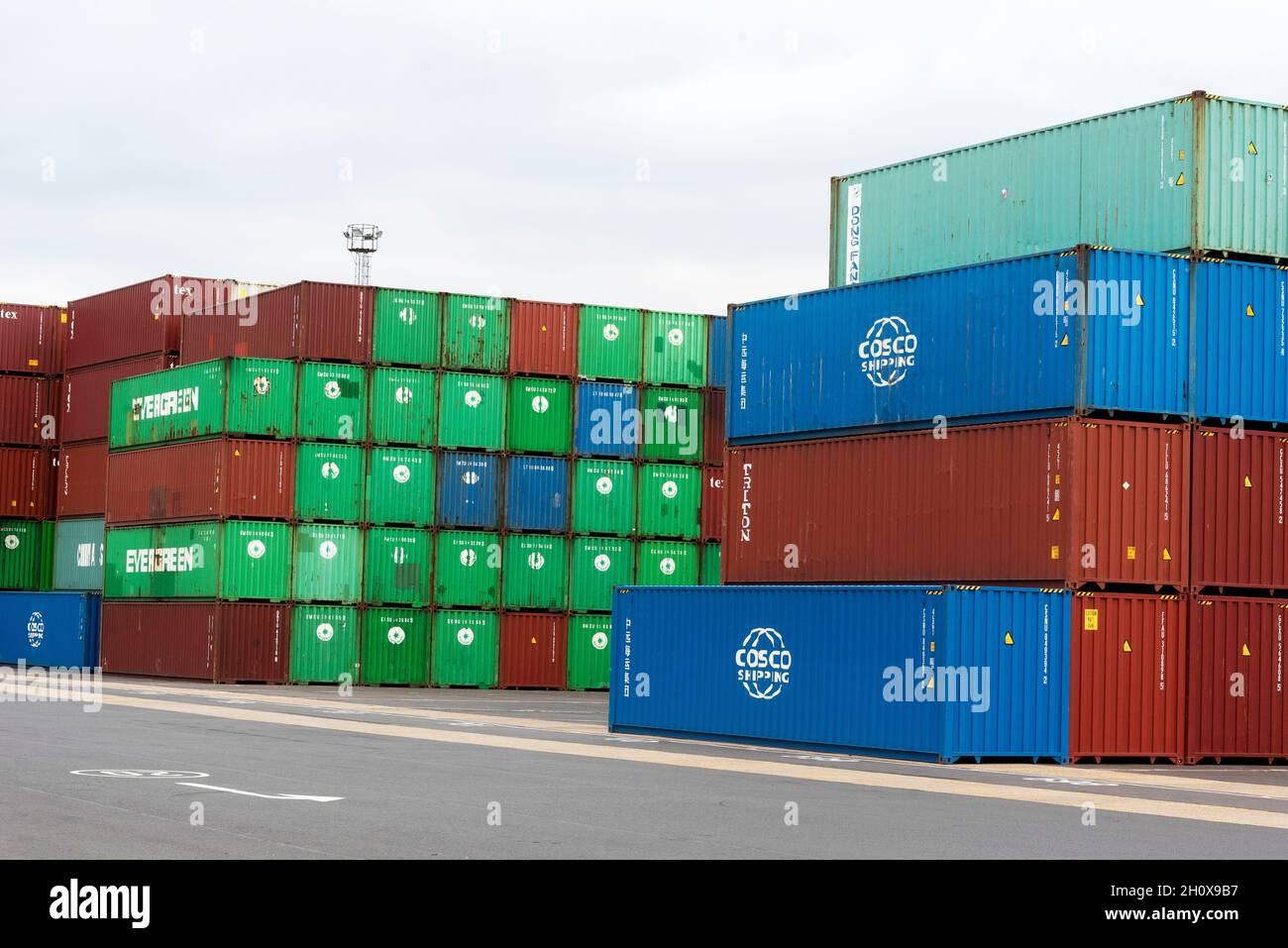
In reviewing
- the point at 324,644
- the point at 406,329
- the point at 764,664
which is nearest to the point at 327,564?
the point at 324,644

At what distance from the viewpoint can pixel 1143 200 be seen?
3155 cm

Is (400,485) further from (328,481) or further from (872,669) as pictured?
(872,669)

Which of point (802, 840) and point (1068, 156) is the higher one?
point (1068, 156)

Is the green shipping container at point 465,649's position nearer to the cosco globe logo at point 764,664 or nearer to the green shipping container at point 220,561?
the green shipping container at point 220,561

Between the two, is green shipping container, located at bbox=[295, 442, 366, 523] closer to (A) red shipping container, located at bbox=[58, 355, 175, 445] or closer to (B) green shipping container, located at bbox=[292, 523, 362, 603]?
(B) green shipping container, located at bbox=[292, 523, 362, 603]

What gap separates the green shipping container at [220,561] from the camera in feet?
172

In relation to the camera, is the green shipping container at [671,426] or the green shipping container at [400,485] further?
the green shipping container at [671,426]

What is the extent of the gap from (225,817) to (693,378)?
4103 centimetres

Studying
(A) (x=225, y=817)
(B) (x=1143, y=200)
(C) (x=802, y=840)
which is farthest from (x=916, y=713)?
(A) (x=225, y=817)

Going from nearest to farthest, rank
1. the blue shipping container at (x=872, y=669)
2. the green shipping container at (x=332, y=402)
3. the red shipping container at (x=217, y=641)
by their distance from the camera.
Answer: the blue shipping container at (x=872, y=669), the red shipping container at (x=217, y=641), the green shipping container at (x=332, y=402)

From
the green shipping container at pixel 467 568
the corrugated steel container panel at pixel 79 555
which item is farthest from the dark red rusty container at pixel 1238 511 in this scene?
the corrugated steel container panel at pixel 79 555

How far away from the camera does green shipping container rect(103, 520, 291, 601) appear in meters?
52.5

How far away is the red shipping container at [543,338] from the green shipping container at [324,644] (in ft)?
29.3
